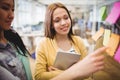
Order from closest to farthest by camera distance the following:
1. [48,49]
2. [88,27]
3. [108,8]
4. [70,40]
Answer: [108,8]
[48,49]
[70,40]
[88,27]

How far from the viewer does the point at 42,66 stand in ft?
4.06

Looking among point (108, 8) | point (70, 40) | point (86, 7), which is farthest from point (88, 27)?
point (108, 8)

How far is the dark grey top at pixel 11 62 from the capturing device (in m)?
0.70

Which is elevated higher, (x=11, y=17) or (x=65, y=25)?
(x=11, y=17)

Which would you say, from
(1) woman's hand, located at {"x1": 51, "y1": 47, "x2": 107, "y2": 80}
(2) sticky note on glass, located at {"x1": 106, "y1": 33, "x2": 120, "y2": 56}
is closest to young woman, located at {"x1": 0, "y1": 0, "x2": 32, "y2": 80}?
(1) woman's hand, located at {"x1": 51, "y1": 47, "x2": 107, "y2": 80}

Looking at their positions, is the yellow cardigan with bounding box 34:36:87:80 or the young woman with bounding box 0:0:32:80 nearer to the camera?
the young woman with bounding box 0:0:32:80

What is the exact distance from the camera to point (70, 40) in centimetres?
142

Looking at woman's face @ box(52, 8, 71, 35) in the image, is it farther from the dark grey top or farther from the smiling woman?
the dark grey top

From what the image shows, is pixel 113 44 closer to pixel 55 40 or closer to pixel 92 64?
pixel 92 64

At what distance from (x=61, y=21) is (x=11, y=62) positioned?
0.69 metres

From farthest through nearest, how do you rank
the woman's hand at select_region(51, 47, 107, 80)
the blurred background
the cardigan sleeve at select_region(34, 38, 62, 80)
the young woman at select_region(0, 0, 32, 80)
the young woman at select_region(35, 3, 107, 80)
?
the blurred background, the young woman at select_region(35, 3, 107, 80), the cardigan sleeve at select_region(34, 38, 62, 80), the young woman at select_region(0, 0, 32, 80), the woman's hand at select_region(51, 47, 107, 80)

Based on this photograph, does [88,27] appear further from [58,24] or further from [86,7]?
[58,24]

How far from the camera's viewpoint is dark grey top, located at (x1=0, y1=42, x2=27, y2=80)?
70cm

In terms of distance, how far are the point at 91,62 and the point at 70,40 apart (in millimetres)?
837
